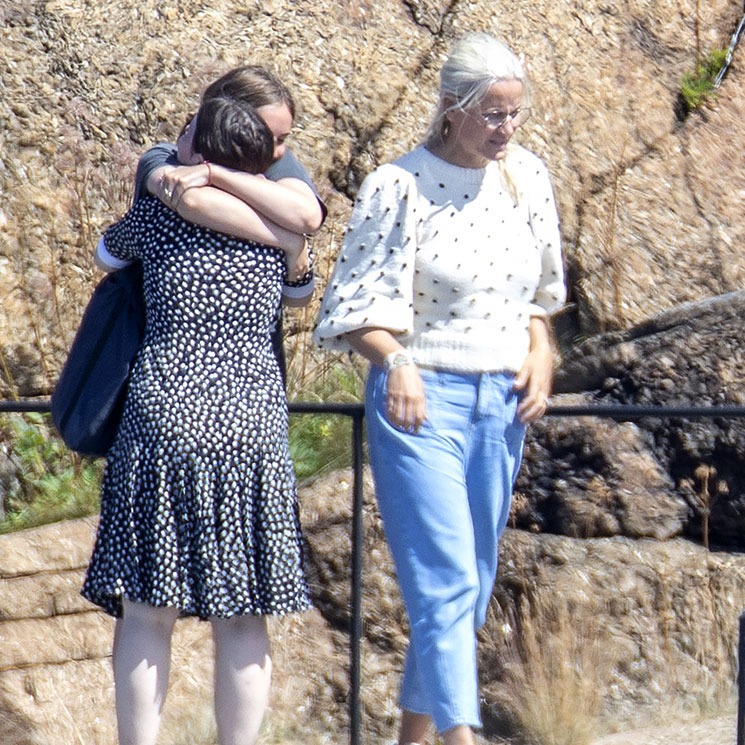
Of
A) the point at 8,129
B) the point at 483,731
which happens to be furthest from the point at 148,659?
the point at 8,129

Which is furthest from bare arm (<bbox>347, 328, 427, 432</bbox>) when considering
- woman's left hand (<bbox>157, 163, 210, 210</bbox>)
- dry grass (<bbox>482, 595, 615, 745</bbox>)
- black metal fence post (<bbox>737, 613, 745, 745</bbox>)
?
dry grass (<bbox>482, 595, 615, 745</bbox>)

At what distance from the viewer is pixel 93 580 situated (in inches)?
111

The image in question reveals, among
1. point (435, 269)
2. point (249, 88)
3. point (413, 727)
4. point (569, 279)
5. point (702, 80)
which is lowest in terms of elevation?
point (413, 727)

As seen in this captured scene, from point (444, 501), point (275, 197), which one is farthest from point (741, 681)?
point (275, 197)

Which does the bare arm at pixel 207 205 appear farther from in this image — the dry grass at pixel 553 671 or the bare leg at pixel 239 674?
the dry grass at pixel 553 671

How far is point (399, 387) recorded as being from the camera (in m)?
2.82

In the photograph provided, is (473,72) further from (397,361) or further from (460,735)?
(460,735)

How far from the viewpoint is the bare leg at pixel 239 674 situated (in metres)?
2.79

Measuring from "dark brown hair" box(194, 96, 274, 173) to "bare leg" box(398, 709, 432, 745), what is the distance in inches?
47.5

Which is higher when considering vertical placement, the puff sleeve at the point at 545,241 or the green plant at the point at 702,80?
the green plant at the point at 702,80

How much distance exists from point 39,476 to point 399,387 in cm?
312

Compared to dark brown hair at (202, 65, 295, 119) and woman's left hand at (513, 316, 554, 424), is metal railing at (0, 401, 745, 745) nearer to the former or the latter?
woman's left hand at (513, 316, 554, 424)

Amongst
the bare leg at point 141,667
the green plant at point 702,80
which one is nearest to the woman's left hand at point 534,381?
the bare leg at point 141,667

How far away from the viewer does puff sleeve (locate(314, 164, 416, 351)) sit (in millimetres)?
2830
